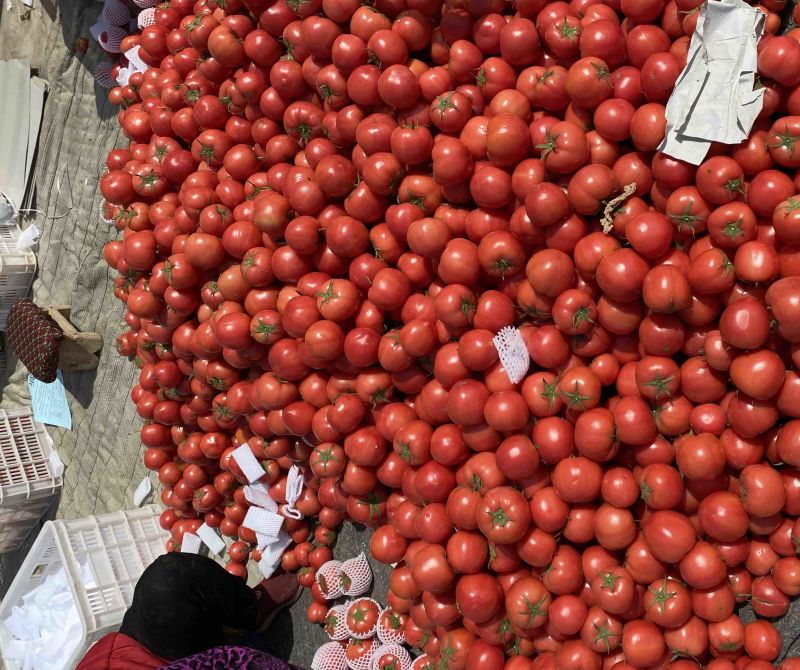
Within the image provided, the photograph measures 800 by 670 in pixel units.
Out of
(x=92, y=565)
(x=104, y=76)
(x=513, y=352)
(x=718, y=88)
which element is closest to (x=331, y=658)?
(x=92, y=565)

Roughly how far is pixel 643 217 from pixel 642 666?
1.29 meters

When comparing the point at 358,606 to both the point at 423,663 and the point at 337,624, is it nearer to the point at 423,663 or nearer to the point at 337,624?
the point at 337,624

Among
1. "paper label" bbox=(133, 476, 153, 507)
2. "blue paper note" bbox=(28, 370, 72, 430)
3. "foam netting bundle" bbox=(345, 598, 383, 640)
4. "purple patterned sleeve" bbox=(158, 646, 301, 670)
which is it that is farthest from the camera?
"blue paper note" bbox=(28, 370, 72, 430)

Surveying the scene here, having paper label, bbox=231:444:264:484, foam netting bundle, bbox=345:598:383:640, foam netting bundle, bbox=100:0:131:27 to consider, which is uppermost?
foam netting bundle, bbox=100:0:131:27

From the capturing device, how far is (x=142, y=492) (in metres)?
3.88

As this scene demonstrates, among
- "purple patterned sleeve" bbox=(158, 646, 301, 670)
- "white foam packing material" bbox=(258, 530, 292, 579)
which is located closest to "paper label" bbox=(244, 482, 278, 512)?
"white foam packing material" bbox=(258, 530, 292, 579)

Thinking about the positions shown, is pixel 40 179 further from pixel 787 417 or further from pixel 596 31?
pixel 787 417

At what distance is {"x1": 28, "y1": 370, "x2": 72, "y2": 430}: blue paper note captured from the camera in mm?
4363

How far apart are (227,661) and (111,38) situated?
13.0 feet

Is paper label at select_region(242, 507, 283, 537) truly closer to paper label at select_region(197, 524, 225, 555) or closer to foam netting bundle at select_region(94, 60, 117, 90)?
paper label at select_region(197, 524, 225, 555)

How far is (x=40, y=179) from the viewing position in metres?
4.82

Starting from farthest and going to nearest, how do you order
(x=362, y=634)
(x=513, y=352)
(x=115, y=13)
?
(x=115, y=13) → (x=362, y=634) → (x=513, y=352)

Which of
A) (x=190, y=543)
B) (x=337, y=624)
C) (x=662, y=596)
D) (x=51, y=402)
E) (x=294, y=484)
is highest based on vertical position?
(x=662, y=596)

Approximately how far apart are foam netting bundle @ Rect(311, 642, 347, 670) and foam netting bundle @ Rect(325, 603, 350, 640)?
5 cm
